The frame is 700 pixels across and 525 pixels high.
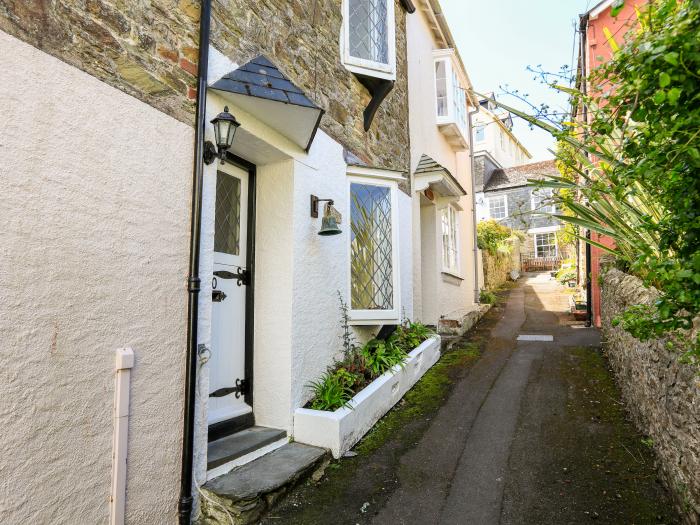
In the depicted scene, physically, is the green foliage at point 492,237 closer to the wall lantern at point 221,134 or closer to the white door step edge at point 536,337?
the white door step edge at point 536,337

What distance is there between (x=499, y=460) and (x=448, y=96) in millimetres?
8360

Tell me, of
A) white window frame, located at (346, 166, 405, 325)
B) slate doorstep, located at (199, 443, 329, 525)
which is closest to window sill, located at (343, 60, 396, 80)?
→ white window frame, located at (346, 166, 405, 325)

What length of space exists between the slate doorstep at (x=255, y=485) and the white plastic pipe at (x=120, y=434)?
24.7 inches

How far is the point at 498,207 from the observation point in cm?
2531

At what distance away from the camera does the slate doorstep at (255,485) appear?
2.91m

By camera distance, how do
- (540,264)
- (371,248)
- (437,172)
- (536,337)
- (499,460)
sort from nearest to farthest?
(499,460)
(371,248)
(437,172)
(536,337)
(540,264)

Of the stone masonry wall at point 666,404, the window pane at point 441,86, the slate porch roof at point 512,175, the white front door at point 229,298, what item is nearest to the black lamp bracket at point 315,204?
the white front door at point 229,298

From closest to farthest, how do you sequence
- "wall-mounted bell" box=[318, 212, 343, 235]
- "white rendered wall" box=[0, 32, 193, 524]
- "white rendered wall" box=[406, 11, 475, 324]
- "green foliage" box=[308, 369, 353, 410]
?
1. "white rendered wall" box=[0, 32, 193, 524]
2. "green foliage" box=[308, 369, 353, 410]
3. "wall-mounted bell" box=[318, 212, 343, 235]
4. "white rendered wall" box=[406, 11, 475, 324]

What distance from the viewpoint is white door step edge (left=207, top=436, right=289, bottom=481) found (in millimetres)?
3195

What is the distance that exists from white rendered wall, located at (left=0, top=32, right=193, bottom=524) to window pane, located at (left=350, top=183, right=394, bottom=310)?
8.77 feet

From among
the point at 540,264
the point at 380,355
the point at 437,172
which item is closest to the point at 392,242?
the point at 380,355

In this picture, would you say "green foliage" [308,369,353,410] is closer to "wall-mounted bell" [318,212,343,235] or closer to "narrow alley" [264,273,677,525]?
"narrow alley" [264,273,677,525]

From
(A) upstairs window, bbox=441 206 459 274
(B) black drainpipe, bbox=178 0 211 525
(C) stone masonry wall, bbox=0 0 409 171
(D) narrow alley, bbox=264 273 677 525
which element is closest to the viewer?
(C) stone masonry wall, bbox=0 0 409 171

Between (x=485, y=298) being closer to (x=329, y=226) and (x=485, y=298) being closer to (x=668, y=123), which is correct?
(x=329, y=226)
